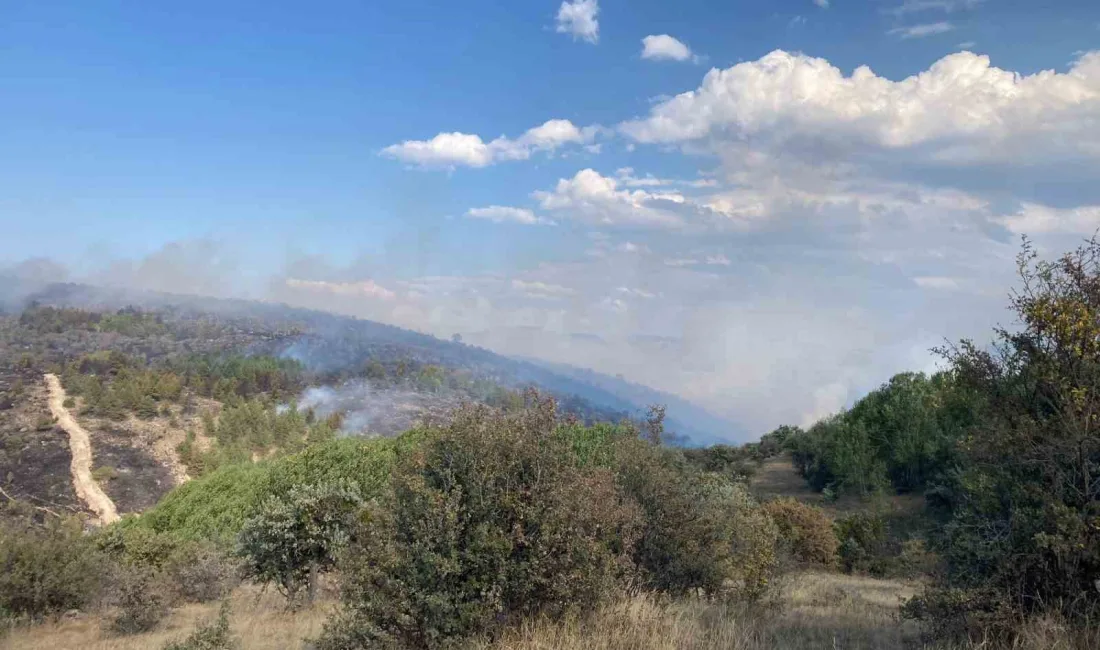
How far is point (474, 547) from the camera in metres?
7.12

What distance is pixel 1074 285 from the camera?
740 centimetres

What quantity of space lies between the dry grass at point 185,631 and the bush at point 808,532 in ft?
65.2

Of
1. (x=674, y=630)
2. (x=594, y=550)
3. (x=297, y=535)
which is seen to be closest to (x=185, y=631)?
(x=297, y=535)

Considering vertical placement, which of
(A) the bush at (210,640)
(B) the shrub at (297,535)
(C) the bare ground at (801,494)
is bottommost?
(C) the bare ground at (801,494)

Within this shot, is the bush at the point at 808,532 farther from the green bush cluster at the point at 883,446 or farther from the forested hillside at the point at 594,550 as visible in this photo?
the green bush cluster at the point at 883,446

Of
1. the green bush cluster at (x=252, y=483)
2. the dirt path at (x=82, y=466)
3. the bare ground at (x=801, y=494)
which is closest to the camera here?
the green bush cluster at (x=252, y=483)

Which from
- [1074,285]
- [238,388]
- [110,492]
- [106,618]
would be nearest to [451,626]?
[1074,285]

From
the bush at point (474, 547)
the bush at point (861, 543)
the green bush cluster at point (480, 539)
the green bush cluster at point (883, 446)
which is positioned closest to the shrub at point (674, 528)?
the green bush cluster at point (480, 539)

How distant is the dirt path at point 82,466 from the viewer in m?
53.4

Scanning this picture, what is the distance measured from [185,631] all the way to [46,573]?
438 centimetres

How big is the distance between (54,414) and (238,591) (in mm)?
63977

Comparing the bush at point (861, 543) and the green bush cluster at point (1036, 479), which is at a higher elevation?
the green bush cluster at point (1036, 479)

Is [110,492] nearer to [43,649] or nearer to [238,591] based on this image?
[238,591]

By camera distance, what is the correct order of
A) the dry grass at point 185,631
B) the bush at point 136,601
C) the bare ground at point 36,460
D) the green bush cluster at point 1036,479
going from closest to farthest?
1. the green bush cluster at point 1036,479
2. the dry grass at point 185,631
3. the bush at point 136,601
4. the bare ground at point 36,460
